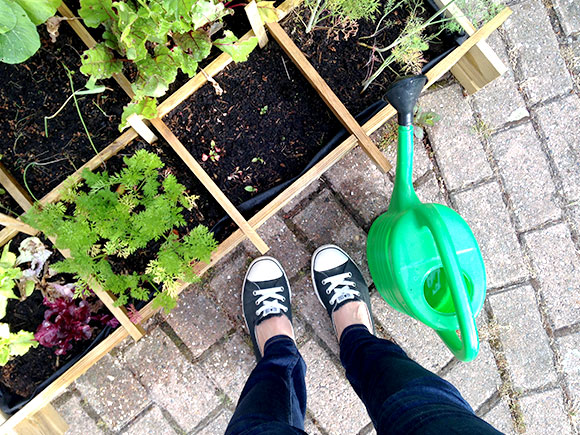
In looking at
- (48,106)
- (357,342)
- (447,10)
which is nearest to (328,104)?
(447,10)

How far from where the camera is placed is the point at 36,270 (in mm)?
1821

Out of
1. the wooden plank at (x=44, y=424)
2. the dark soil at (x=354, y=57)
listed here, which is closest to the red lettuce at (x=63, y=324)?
the wooden plank at (x=44, y=424)

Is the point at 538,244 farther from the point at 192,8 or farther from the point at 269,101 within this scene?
the point at 192,8

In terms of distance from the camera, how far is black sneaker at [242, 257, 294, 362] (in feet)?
6.95

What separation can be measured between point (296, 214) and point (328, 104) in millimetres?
629

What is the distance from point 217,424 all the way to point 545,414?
172 cm

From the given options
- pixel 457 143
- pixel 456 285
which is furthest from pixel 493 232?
pixel 456 285

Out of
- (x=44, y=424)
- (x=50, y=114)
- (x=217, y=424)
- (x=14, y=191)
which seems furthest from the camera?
(x=217, y=424)

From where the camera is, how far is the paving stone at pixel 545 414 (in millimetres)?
2291

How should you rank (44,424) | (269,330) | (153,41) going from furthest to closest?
(269,330) < (44,424) < (153,41)

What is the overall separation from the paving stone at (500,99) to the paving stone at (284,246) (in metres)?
1.17

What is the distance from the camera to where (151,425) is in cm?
219

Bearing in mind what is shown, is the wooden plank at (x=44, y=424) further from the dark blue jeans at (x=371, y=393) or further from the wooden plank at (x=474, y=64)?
the wooden plank at (x=474, y=64)

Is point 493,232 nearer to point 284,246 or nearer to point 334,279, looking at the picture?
point 334,279
